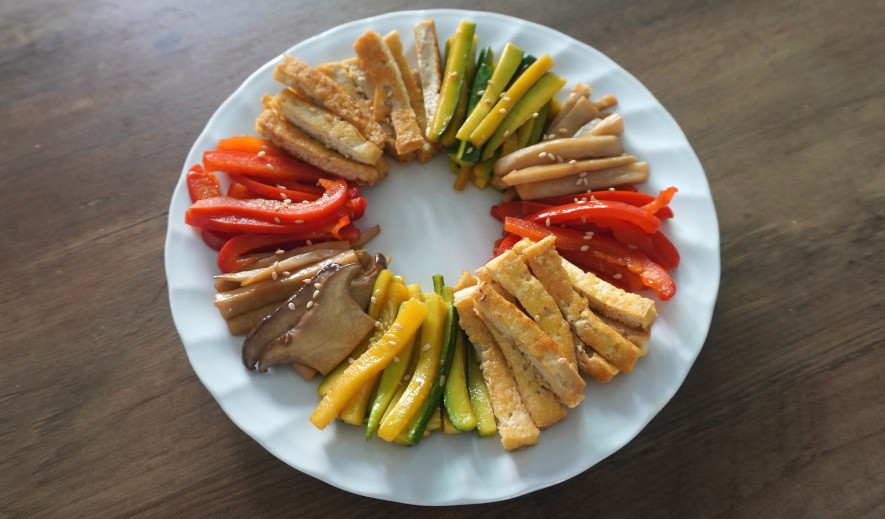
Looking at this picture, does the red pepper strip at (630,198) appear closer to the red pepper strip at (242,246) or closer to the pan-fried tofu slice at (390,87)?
the pan-fried tofu slice at (390,87)

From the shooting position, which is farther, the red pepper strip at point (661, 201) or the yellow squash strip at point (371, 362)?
the red pepper strip at point (661, 201)

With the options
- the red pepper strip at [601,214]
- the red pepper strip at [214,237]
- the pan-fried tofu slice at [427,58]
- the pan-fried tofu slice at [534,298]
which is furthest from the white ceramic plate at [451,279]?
the pan-fried tofu slice at [534,298]

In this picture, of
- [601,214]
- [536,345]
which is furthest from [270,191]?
[601,214]

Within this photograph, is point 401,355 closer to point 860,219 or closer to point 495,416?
point 495,416

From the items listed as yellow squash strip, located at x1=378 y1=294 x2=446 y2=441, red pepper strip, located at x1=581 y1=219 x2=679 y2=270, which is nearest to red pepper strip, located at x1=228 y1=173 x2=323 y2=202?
yellow squash strip, located at x1=378 y1=294 x2=446 y2=441

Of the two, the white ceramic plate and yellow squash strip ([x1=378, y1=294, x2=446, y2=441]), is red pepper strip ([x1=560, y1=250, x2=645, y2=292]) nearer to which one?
the white ceramic plate

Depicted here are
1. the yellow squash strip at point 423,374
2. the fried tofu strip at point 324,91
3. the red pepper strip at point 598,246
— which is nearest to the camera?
the yellow squash strip at point 423,374

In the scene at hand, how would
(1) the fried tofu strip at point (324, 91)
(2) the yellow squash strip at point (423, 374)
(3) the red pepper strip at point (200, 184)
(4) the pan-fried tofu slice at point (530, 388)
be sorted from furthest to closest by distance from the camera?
(1) the fried tofu strip at point (324, 91) < (3) the red pepper strip at point (200, 184) < (4) the pan-fried tofu slice at point (530, 388) < (2) the yellow squash strip at point (423, 374)

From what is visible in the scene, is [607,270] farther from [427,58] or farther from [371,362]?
[427,58]
